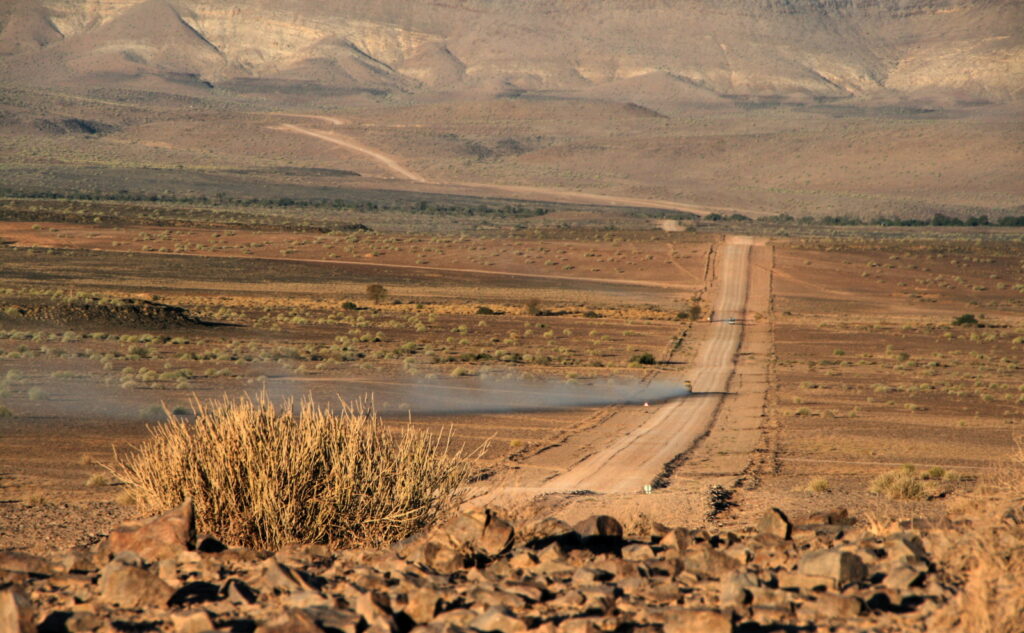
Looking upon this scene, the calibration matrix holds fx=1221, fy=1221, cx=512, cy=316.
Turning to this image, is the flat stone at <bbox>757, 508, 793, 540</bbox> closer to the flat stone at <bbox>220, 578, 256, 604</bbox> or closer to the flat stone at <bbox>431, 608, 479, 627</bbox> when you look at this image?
the flat stone at <bbox>431, 608, 479, 627</bbox>

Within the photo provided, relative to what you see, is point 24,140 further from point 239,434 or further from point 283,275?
point 239,434

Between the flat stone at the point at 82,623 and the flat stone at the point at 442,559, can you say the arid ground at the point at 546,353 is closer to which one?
the flat stone at the point at 442,559

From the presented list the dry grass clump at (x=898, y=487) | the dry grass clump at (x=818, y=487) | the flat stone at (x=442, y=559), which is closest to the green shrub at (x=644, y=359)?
the dry grass clump at (x=898, y=487)

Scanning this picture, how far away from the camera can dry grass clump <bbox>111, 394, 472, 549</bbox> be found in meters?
9.57

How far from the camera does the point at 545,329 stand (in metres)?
44.1

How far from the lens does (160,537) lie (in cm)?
849

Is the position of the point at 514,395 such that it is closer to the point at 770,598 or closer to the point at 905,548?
the point at 905,548

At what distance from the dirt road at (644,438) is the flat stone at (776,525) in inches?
234

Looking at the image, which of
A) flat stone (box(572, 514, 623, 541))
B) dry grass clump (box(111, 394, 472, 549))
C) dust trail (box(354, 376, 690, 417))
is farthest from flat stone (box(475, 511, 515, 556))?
dust trail (box(354, 376, 690, 417))

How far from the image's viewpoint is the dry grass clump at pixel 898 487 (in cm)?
1575

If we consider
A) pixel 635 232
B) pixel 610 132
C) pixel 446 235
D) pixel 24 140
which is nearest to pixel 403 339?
pixel 446 235

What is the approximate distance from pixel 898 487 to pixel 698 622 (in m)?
9.91

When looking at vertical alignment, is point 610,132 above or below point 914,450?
above

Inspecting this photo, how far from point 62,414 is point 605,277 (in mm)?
46830
